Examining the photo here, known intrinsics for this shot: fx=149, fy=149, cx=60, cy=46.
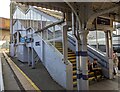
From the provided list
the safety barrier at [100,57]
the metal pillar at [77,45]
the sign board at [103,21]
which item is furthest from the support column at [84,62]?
the safety barrier at [100,57]

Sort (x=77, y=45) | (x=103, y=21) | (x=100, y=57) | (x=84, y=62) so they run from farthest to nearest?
(x=100, y=57) → (x=103, y=21) → (x=77, y=45) → (x=84, y=62)

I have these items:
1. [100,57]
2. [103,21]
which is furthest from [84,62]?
[100,57]

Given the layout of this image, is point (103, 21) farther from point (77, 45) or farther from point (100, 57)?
point (100, 57)

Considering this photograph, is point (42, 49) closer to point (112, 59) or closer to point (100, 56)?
point (100, 56)

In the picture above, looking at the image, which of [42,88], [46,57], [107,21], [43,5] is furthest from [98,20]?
[42,88]

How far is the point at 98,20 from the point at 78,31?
1416 mm

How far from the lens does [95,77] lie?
679 centimetres

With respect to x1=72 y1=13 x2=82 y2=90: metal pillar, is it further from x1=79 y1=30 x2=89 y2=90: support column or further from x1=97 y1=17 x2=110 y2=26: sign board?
x1=97 y1=17 x2=110 y2=26: sign board

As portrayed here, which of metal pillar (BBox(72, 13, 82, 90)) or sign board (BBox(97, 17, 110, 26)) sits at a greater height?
sign board (BBox(97, 17, 110, 26))

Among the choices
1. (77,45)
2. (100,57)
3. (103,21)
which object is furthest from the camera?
(100,57)

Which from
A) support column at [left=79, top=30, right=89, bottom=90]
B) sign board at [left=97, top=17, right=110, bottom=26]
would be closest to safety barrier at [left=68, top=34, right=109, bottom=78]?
sign board at [left=97, top=17, right=110, bottom=26]

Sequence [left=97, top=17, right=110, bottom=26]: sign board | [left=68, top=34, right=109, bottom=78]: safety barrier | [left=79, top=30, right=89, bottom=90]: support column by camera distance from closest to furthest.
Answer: [left=79, top=30, right=89, bottom=90]: support column, [left=97, top=17, right=110, bottom=26]: sign board, [left=68, top=34, right=109, bottom=78]: safety barrier

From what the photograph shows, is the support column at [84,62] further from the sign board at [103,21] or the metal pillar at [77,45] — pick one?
the sign board at [103,21]

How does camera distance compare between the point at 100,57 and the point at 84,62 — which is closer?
the point at 84,62
